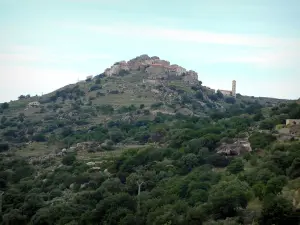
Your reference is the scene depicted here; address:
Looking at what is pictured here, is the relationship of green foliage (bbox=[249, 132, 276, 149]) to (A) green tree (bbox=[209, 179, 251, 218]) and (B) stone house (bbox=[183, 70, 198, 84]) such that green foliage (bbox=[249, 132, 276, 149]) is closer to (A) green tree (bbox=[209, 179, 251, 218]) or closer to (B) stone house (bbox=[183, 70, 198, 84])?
(A) green tree (bbox=[209, 179, 251, 218])

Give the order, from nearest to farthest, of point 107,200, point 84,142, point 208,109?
point 107,200 → point 84,142 → point 208,109

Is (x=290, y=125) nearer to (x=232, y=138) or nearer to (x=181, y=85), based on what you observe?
(x=232, y=138)

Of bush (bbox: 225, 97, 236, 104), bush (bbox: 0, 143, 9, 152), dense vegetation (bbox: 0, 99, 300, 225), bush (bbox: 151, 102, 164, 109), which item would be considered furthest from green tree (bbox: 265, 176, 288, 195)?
bush (bbox: 225, 97, 236, 104)

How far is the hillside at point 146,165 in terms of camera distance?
26.2 m

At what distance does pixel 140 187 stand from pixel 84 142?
3046 centimetres

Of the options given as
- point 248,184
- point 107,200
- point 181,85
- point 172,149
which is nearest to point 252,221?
point 248,184

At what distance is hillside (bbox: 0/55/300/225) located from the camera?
26250 mm

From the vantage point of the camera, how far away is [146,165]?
143 ft

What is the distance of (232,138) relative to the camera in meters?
43.4

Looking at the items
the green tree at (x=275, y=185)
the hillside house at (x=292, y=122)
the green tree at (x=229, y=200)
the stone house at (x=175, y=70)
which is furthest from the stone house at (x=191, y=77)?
the green tree at (x=229, y=200)

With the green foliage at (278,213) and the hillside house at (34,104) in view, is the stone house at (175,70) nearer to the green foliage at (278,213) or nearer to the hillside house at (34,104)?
the hillside house at (34,104)

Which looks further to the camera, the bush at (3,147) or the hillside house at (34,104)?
the hillside house at (34,104)

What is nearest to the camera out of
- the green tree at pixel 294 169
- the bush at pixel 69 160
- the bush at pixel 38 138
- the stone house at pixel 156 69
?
the green tree at pixel 294 169

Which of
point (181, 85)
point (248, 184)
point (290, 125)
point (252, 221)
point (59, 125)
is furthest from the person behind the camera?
point (181, 85)
